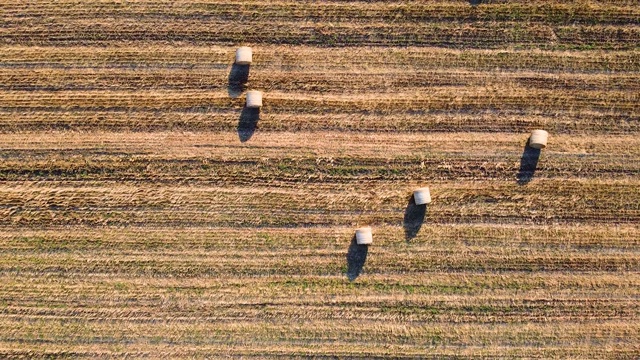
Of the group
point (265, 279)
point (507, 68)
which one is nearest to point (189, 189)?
point (265, 279)

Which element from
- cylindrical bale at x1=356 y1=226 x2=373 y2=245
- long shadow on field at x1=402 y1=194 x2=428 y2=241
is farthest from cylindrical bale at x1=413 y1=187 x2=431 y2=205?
cylindrical bale at x1=356 y1=226 x2=373 y2=245

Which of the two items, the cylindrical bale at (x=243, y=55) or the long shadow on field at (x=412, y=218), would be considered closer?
the cylindrical bale at (x=243, y=55)

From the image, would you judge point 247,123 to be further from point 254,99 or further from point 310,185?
point 310,185

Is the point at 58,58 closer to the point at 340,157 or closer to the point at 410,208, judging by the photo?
the point at 340,157

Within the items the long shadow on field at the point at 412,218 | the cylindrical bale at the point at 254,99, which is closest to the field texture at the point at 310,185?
the long shadow on field at the point at 412,218

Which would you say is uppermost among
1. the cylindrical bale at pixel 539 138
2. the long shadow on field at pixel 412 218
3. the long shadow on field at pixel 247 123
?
the long shadow on field at pixel 247 123

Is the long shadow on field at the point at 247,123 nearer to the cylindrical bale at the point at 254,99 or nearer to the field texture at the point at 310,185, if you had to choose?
the field texture at the point at 310,185

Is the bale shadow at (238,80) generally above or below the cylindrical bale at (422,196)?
above
